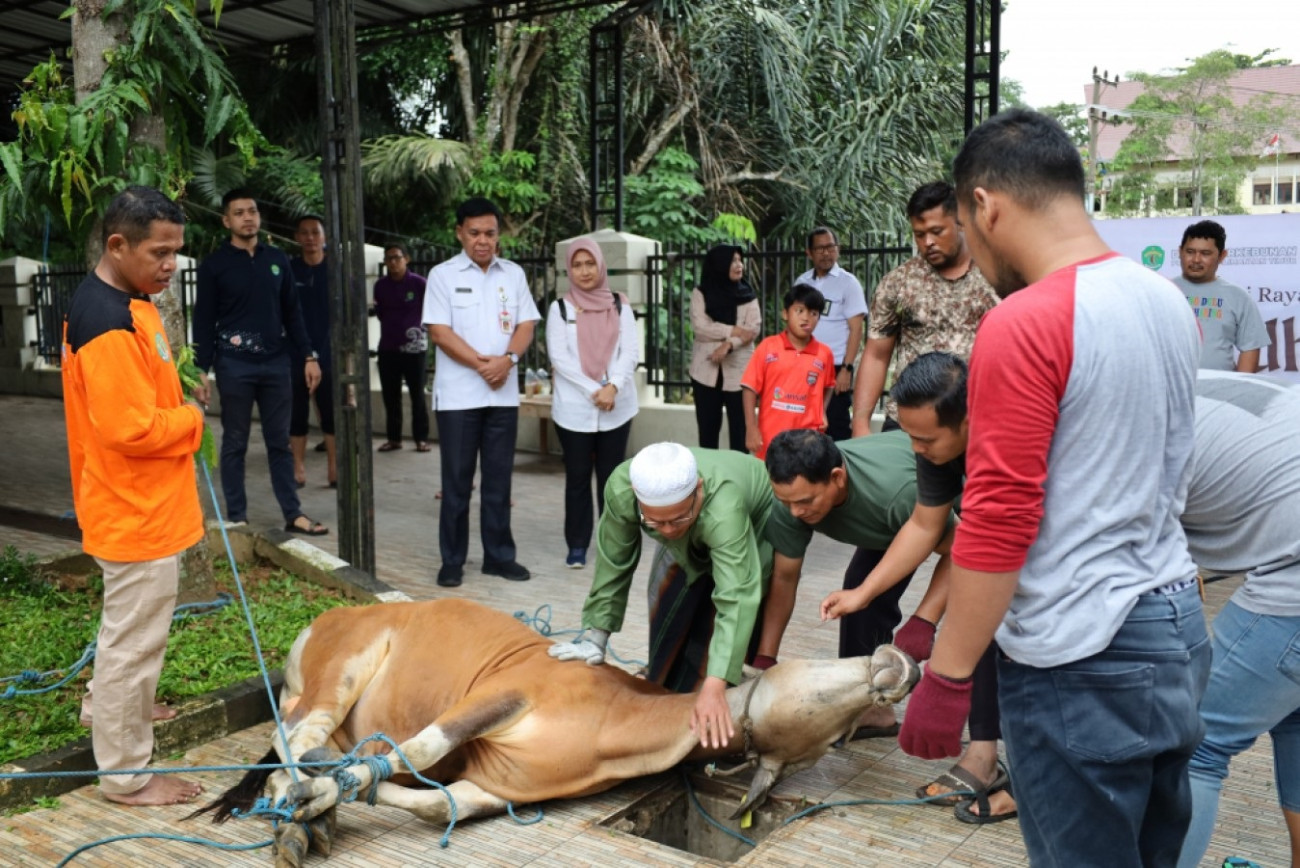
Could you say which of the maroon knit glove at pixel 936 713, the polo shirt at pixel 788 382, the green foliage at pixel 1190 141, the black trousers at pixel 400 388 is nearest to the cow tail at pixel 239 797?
the maroon knit glove at pixel 936 713

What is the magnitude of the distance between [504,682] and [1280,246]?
6.15 meters

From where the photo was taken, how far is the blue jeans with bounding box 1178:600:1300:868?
280 cm

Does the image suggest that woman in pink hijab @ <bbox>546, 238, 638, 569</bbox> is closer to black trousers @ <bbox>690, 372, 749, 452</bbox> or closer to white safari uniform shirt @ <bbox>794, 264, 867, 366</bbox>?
black trousers @ <bbox>690, 372, 749, 452</bbox>

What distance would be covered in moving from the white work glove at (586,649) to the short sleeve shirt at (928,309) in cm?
160

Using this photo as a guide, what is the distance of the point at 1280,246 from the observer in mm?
7605

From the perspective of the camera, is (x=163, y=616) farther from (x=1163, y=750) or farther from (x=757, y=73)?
(x=757, y=73)

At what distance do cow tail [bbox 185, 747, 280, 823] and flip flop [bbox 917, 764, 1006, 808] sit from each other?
2188mm

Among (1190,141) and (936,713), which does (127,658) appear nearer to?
(936,713)

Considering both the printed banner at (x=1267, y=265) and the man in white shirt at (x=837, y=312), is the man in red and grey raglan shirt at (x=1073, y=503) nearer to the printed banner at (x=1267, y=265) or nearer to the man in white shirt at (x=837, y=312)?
the printed banner at (x=1267, y=265)

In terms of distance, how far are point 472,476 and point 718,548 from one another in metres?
3.27

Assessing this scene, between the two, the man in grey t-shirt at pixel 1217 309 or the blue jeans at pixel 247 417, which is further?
the blue jeans at pixel 247 417

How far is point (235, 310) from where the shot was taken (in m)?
7.34

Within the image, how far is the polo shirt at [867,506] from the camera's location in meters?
3.99

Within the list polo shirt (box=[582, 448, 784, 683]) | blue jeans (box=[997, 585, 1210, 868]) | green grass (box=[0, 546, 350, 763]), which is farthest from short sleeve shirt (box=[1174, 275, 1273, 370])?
blue jeans (box=[997, 585, 1210, 868])
